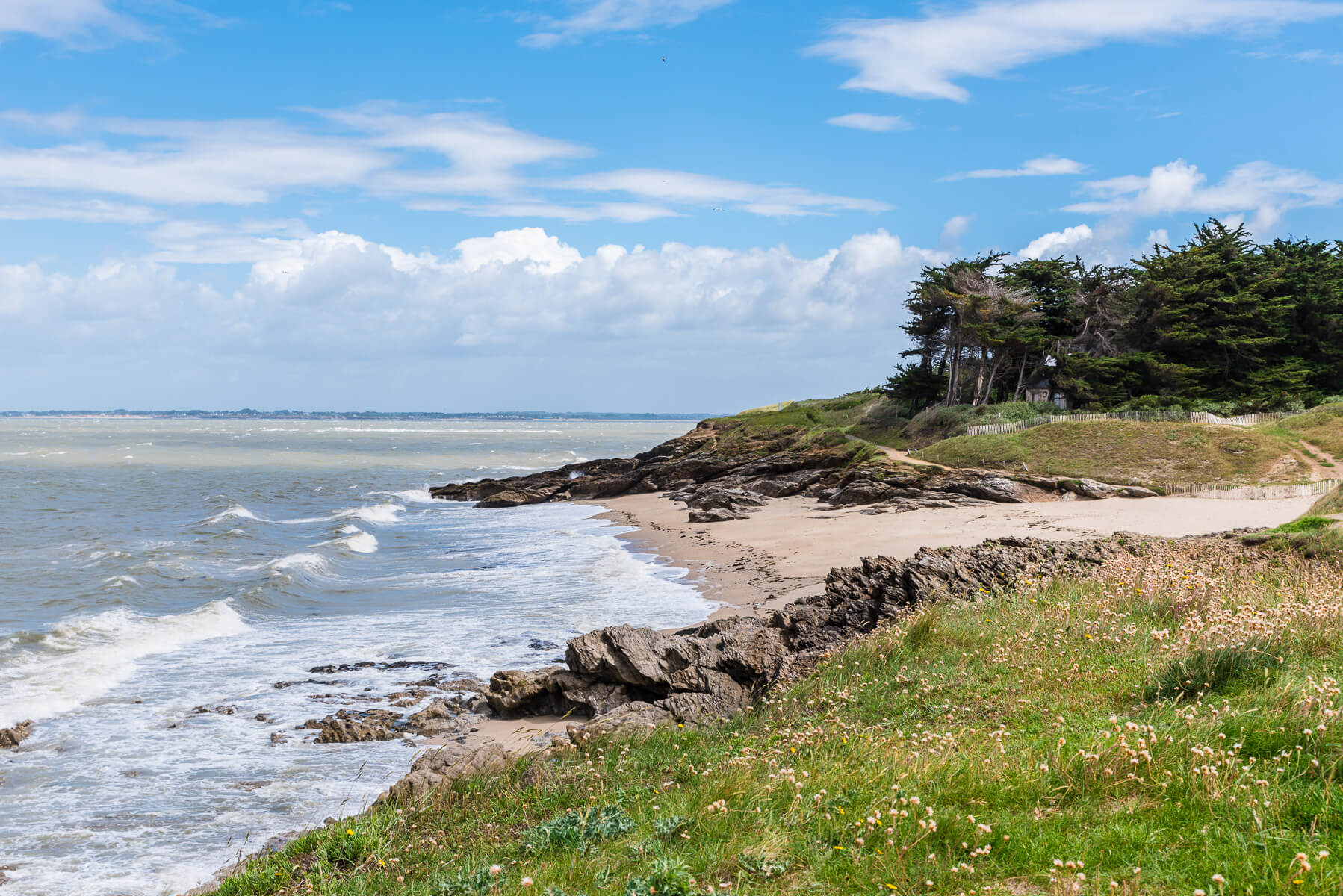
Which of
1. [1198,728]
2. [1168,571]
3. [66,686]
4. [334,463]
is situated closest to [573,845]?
[1198,728]

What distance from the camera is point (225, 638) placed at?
1700 centimetres

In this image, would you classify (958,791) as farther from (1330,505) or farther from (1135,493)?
(1135,493)

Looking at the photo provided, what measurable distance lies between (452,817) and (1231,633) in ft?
20.6

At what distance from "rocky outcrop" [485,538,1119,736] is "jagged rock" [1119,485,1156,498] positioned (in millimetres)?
17903

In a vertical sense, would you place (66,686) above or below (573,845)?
below

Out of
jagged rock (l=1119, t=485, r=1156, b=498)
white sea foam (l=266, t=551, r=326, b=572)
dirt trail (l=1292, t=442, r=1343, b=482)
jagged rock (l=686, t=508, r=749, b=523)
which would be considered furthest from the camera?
jagged rock (l=686, t=508, r=749, b=523)

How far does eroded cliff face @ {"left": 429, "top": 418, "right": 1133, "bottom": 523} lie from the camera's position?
103 feet

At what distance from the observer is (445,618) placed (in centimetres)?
1806

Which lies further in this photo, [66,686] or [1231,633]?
[66,686]

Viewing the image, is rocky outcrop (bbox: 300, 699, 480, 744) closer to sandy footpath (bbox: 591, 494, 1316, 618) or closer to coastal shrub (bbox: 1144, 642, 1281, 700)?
sandy footpath (bbox: 591, 494, 1316, 618)

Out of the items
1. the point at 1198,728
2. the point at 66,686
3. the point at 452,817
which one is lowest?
the point at 66,686

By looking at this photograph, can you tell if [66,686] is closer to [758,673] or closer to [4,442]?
[758,673]

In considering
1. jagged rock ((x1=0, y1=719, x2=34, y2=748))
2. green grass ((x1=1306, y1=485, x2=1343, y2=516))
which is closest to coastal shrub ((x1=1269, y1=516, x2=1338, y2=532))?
green grass ((x1=1306, y1=485, x2=1343, y2=516))

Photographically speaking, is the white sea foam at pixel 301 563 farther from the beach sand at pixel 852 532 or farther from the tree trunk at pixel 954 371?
the tree trunk at pixel 954 371
